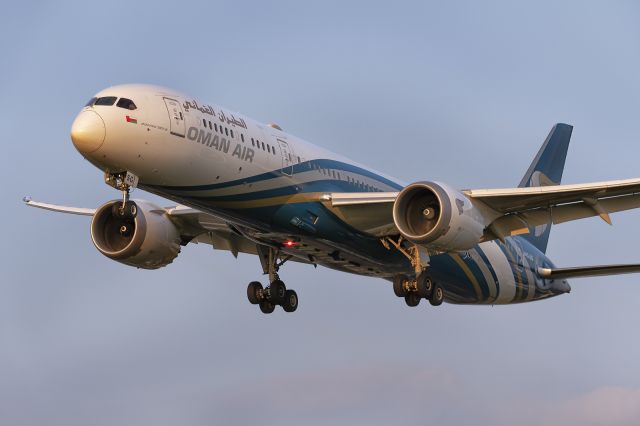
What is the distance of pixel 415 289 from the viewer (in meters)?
40.4

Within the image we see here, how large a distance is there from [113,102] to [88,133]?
1.37 meters

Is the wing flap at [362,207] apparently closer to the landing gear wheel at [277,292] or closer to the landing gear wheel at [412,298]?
the landing gear wheel at [412,298]

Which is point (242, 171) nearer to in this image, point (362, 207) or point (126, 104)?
point (126, 104)

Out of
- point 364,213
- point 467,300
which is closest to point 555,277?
A: point 467,300

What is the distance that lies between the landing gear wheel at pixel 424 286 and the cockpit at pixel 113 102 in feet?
37.5

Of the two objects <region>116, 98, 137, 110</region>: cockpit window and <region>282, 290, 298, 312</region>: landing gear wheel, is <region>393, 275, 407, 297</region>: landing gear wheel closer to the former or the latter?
<region>282, 290, 298, 312</region>: landing gear wheel

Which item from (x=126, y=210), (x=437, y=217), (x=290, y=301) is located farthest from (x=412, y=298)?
(x=126, y=210)

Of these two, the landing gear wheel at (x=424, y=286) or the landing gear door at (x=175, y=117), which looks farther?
the landing gear wheel at (x=424, y=286)

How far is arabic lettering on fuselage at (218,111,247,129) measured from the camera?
36.8m

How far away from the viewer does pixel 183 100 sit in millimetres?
36000

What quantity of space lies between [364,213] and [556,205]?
6.21m

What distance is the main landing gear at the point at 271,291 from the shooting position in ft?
144

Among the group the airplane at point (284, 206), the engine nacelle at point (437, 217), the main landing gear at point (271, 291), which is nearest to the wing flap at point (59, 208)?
the airplane at point (284, 206)

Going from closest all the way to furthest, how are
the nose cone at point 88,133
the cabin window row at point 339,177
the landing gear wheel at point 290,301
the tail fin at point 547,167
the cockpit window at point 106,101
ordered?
1. the nose cone at point 88,133
2. the cockpit window at point 106,101
3. the cabin window row at point 339,177
4. the landing gear wheel at point 290,301
5. the tail fin at point 547,167
